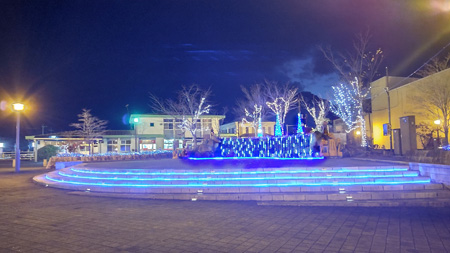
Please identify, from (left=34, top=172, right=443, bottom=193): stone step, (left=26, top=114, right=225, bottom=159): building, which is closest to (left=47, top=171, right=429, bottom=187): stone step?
(left=34, top=172, right=443, bottom=193): stone step

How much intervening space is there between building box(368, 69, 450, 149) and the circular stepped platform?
54.4 ft

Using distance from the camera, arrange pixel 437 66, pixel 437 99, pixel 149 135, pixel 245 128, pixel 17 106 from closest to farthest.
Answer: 1. pixel 17 106
2. pixel 437 99
3. pixel 437 66
4. pixel 149 135
5. pixel 245 128

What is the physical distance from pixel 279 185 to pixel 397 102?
24.6 m

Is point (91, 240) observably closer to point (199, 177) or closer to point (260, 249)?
point (260, 249)

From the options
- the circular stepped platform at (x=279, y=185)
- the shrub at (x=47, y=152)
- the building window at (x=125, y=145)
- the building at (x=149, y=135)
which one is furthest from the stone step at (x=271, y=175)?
the building window at (x=125, y=145)

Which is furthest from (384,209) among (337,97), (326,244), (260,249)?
(337,97)

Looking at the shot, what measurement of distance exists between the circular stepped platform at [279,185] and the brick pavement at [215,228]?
65 centimetres

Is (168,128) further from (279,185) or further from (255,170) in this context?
(279,185)

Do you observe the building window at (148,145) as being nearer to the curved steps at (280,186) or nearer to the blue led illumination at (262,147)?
the blue led illumination at (262,147)

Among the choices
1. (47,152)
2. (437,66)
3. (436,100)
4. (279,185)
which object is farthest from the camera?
(47,152)

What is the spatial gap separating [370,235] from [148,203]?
554cm

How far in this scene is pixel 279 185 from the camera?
9.25 metres

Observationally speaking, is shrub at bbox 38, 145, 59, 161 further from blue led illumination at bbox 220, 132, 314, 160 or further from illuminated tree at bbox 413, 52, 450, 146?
illuminated tree at bbox 413, 52, 450, 146

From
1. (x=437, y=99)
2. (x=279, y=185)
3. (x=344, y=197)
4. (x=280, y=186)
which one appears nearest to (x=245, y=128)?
(x=437, y=99)
